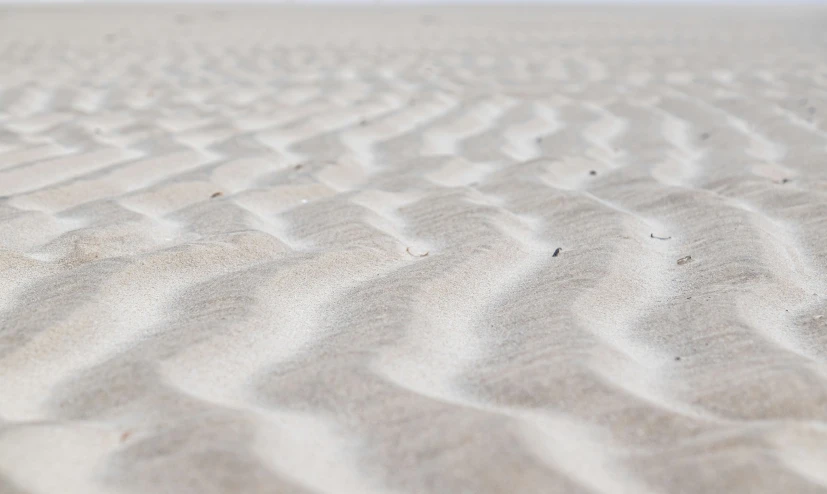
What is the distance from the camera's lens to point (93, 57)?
5.57 metres

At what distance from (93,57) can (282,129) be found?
2909mm

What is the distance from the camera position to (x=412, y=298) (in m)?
1.54

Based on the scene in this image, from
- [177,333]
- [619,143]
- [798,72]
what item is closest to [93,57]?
[619,143]

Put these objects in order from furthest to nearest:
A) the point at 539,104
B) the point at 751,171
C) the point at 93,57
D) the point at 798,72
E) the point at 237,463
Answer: the point at 93,57
the point at 798,72
the point at 539,104
the point at 751,171
the point at 237,463

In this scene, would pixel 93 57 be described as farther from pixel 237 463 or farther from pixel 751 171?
pixel 237 463

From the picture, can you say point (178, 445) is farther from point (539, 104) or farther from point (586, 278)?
point (539, 104)

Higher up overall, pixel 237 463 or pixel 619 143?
pixel 237 463

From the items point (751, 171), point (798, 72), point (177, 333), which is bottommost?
point (798, 72)

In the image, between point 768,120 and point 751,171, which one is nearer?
point 751,171

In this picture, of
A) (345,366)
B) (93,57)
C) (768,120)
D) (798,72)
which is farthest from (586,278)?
(93,57)

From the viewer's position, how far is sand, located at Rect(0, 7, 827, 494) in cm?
104

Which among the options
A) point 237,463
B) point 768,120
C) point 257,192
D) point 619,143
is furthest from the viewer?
point 768,120

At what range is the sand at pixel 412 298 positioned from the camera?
3.42 feet

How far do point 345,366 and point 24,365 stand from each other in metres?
0.46
